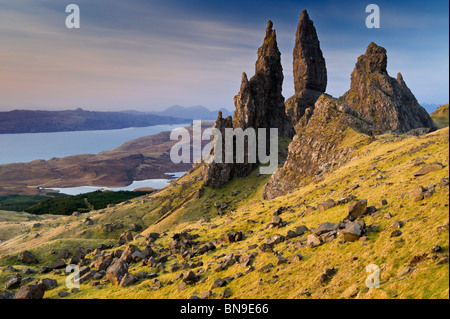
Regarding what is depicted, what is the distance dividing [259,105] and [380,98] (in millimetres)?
62370

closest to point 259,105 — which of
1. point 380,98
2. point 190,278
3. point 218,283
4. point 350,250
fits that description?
point 380,98

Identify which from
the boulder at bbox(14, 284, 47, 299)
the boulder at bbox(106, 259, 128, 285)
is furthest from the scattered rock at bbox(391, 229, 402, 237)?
the boulder at bbox(14, 284, 47, 299)

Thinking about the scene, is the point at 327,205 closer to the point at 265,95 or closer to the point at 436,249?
the point at 436,249

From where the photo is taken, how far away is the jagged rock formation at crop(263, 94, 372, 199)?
80250mm

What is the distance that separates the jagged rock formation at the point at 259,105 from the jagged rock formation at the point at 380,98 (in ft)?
131

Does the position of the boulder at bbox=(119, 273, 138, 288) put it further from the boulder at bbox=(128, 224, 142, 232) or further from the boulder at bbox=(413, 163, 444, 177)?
the boulder at bbox=(128, 224, 142, 232)

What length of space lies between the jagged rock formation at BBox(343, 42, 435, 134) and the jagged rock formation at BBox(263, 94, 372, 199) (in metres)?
59.1

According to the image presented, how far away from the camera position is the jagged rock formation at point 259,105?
133m

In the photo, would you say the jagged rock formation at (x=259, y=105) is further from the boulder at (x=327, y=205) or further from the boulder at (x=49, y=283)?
the boulder at (x=327, y=205)

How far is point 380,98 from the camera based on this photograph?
152 meters
